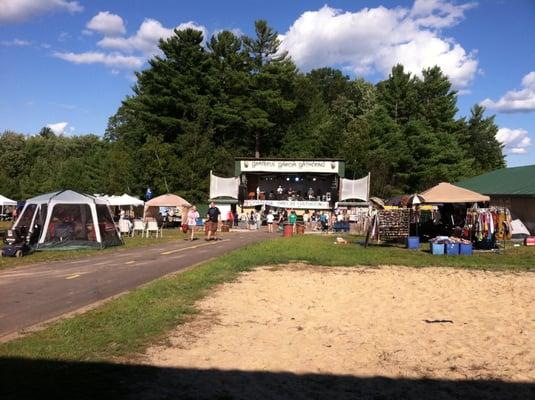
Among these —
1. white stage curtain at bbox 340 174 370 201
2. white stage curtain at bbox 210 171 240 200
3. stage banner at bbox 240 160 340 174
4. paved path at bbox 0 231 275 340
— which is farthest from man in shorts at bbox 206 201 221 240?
stage banner at bbox 240 160 340 174

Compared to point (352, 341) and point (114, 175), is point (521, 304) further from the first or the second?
point (114, 175)

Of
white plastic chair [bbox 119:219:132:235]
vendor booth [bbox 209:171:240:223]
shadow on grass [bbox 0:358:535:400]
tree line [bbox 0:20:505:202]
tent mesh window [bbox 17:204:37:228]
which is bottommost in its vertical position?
shadow on grass [bbox 0:358:535:400]

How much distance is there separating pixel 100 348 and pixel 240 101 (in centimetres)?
5486

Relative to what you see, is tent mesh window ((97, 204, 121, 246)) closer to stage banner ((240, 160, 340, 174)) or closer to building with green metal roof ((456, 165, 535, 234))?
building with green metal roof ((456, 165, 535, 234))

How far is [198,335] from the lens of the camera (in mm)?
7086

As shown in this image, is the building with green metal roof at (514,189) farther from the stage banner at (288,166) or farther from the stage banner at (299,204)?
the stage banner at (288,166)

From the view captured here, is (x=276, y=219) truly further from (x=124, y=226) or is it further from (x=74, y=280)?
(x=74, y=280)

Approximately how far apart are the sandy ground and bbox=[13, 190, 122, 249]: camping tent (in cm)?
1075

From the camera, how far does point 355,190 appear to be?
49.1m

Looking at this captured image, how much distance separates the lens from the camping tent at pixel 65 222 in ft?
66.2

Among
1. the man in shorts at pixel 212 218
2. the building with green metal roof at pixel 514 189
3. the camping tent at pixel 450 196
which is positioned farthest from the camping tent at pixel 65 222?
the building with green metal roof at pixel 514 189

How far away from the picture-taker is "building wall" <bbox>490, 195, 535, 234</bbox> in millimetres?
28875

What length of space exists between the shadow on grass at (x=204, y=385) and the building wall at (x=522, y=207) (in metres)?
26.0

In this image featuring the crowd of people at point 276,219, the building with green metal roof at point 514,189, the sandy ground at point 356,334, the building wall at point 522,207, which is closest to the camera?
the sandy ground at point 356,334
